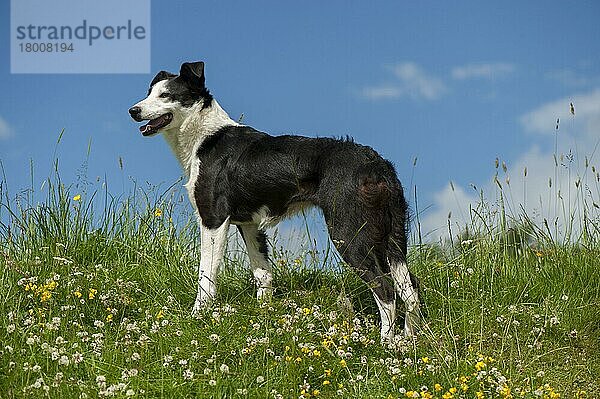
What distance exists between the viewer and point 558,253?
7781 mm

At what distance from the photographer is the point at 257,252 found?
7.11m

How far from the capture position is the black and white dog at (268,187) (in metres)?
6.13

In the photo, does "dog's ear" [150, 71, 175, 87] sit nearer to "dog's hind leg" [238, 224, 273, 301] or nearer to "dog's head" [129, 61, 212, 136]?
"dog's head" [129, 61, 212, 136]

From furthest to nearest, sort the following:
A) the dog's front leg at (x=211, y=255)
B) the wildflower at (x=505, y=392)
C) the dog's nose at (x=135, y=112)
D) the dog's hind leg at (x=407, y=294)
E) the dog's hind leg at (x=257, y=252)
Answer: the dog's hind leg at (x=257, y=252)
the dog's nose at (x=135, y=112)
the dog's front leg at (x=211, y=255)
the dog's hind leg at (x=407, y=294)
the wildflower at (x=505, y=392)

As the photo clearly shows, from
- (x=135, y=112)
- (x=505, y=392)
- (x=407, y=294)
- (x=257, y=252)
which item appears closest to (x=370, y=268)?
(x=407, y=294)

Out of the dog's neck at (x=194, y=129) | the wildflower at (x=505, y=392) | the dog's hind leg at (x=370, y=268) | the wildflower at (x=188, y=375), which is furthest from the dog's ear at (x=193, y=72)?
the wildflower at (x=505, y=392)

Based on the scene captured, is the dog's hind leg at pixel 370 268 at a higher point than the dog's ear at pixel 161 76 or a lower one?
lower

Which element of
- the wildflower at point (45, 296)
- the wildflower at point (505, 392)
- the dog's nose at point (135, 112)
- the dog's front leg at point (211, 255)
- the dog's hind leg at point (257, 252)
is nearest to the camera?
the wildflower at point (505, 392)

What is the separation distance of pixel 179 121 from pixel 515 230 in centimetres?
358

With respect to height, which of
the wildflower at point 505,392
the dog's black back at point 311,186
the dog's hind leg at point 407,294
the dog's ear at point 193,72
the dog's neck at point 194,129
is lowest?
the wildflower at point 505,392

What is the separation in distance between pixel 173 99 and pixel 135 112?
370mm

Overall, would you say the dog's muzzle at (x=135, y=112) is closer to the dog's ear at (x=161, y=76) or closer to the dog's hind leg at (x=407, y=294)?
the dog's ear at (x=161, y=76)

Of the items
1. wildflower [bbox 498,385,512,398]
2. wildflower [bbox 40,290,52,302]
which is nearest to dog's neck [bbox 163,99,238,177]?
wildflower [bbox 40,290,52,302]

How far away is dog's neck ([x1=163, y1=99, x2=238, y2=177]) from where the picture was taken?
23.5 ft
